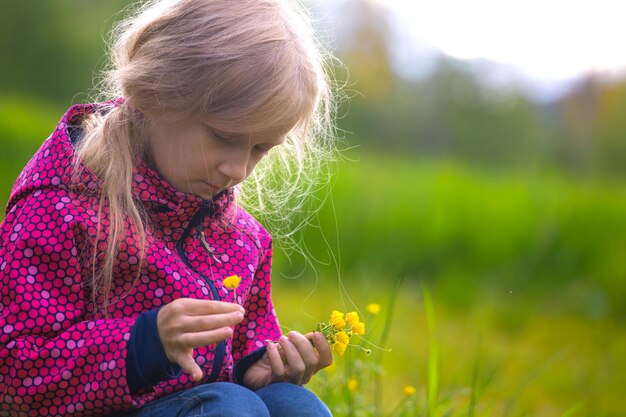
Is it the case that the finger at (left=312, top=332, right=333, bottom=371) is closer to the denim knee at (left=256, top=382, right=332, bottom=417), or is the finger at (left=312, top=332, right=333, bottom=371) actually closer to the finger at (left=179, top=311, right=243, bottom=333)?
the denim knee at (left=256, top=382, right=332, bottom=417)

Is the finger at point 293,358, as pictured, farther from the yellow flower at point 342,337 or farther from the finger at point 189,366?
the finger at point 189,366

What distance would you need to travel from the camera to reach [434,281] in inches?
207

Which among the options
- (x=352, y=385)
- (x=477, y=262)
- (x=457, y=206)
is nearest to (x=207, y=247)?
(x=352, y=385)

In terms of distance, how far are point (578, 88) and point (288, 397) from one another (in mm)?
5098

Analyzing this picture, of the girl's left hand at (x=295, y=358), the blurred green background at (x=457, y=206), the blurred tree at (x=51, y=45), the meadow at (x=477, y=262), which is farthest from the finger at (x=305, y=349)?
the blurred tree at (x=51, y=45)

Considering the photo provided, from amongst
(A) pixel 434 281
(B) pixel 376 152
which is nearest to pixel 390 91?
(B) pixel 376 152

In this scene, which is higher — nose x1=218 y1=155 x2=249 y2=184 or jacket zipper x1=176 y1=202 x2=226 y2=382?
Answer: nose x1=218 y1=155 x2=249 y2=184

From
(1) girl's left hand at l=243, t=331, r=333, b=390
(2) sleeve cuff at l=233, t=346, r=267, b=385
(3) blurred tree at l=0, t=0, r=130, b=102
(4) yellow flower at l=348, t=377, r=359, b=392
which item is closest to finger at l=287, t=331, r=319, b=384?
(1) girl's left hand at l=243, t=331, r=333, b=390

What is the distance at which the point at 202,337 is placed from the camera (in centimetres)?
129

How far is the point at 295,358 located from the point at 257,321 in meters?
0.21

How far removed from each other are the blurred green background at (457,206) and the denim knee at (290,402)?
3.35 ft

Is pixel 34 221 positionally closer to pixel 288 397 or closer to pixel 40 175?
pixel 40 175

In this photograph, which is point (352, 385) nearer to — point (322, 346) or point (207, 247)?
point (322, 346)

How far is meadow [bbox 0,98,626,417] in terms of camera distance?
3.80 metres
